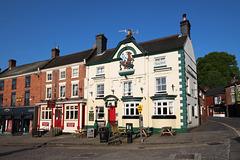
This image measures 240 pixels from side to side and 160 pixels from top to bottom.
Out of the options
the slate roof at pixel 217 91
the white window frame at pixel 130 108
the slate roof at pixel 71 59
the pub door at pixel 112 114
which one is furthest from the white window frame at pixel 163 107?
the slate roof at pixel 217 91

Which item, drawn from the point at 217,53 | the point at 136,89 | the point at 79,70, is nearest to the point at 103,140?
the point at 136,89

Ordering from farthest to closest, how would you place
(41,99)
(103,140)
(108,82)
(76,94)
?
(41,99) → (76,94) → (108,82) → (103,140)

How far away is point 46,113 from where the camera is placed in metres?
27.2

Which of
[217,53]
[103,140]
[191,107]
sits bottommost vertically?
[103,140]

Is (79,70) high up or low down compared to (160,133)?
up

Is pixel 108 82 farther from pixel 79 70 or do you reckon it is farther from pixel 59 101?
pixel 59 101

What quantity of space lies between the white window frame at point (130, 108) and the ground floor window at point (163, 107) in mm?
1884

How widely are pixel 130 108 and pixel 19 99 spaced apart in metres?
19.1

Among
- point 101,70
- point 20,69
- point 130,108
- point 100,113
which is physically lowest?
point 100,113


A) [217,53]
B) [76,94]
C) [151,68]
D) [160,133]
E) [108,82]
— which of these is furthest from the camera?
[217,53]

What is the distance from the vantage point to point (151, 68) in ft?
68.9

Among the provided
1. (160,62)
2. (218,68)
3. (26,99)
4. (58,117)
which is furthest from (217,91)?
(26,99)

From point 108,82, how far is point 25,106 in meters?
14.4

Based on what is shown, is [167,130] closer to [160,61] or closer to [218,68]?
[160,61]
